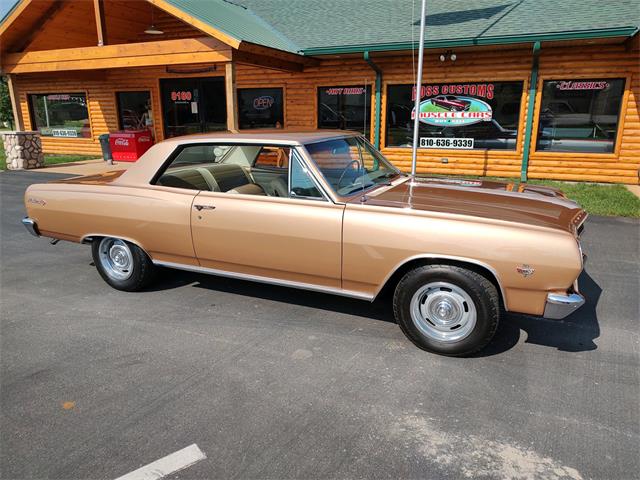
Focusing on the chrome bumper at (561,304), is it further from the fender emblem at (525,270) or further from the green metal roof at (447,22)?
the green metal roof at (447,22)

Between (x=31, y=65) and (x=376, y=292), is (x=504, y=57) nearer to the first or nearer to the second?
(x=376, y=292)

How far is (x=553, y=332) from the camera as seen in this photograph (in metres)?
A: 3.81

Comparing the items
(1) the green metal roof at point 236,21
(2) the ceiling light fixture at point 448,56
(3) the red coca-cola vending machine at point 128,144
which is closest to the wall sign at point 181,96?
(3) the red coca-cola vending machine at point 128,144

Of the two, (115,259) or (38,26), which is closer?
(115,259)

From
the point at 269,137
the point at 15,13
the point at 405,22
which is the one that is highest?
the point at 15,13

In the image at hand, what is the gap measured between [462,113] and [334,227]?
9402 mm

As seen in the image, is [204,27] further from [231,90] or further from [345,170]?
[345,170]

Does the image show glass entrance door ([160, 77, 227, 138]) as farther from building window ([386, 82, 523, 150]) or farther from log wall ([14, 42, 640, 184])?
building window ([386, 82, 523, 150])

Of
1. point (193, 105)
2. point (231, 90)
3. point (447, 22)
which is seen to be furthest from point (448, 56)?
point (193, 105)

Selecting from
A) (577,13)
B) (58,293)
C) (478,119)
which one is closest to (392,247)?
(58,293)

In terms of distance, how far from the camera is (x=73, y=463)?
2.39 m

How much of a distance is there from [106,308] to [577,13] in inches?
451

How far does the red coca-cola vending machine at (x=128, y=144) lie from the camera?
15.1m

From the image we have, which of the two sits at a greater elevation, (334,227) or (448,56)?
(448,56)
